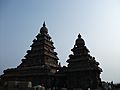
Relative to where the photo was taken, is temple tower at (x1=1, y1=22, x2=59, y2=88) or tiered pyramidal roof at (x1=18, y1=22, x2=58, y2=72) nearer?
temple tower at (x1=1, y1=22, x2=59, y2=88)

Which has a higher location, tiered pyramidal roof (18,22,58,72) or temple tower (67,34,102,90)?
tiered pyramidal roof (18,22,58,72)

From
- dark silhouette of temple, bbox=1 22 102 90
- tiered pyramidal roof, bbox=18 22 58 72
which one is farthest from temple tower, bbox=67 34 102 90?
tiered pyramidal roof, bbox=18 22 58 72

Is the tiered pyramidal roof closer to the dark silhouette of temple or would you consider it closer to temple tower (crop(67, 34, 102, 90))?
the dark silhouette of temple

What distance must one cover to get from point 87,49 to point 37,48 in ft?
35.3

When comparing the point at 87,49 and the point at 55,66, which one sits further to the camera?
the point at 55,66

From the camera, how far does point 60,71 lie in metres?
31.1

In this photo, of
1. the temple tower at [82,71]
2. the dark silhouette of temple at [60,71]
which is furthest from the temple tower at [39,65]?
the temple tower at [82,71]

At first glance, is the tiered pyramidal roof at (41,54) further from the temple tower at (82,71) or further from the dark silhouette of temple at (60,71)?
the temple tower at (82,71)

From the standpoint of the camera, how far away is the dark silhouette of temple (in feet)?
92.3

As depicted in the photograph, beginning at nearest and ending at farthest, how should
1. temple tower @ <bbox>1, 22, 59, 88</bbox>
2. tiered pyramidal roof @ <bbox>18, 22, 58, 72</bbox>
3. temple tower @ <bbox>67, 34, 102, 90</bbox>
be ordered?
temple tower @ <bbox>67, 34, 102, 90</bbox> → temple tower @ <bbox>1, 22, 59, 88</bbox> → tiered pyramidal roof @ <bbox>18, 22, 58, 72</bbox>

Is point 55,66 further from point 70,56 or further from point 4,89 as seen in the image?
point 4,89

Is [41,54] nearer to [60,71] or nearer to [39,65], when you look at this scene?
[39,65]

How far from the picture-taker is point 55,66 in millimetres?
35094

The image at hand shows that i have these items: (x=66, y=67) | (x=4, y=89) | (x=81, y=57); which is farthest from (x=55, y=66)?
(x=4, y=89)
